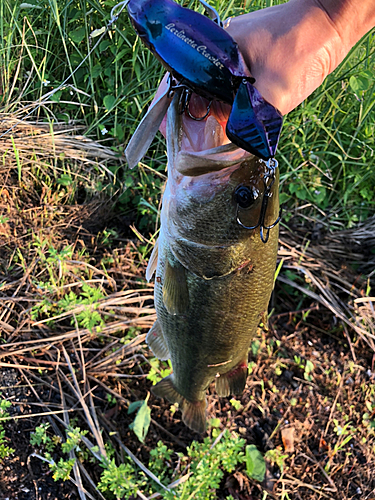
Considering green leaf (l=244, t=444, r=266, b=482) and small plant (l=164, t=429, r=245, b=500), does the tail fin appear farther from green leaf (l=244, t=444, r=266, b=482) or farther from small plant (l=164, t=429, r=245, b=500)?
green leaf (l=244, t=444, r=266, b=482)

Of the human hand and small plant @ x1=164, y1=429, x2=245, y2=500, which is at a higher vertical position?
the human hand

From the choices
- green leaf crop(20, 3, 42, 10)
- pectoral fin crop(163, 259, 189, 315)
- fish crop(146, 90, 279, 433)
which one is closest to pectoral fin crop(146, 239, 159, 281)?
fish crop(146, 90, 279, 433)

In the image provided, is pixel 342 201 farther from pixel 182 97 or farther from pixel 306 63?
pixel 182 97

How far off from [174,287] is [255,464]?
1.52 meters

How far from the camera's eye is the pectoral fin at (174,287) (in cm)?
145

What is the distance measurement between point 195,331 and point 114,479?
100 cm

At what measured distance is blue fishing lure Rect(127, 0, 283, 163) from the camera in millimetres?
902

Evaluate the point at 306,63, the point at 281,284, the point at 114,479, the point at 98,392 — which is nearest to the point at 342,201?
the point at 281,284

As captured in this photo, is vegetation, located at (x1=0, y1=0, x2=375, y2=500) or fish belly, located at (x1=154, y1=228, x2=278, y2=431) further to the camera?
vegetation, located at (x1=0, y1=0, x2=375, y2=500)

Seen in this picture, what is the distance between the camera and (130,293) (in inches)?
108

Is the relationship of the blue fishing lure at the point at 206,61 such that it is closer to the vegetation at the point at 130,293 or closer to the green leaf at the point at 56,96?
the vegetation at the point at 130,293

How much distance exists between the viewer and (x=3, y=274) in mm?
2572

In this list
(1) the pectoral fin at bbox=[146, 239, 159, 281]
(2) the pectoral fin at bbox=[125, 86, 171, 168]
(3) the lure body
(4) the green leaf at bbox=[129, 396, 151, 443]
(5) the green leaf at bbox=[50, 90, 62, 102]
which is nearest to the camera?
(3) the lure body

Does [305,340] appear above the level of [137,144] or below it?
below
